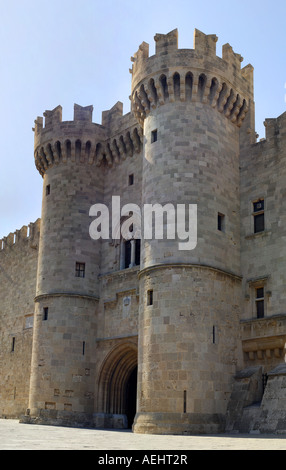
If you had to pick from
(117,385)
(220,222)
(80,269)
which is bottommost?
(117,385)

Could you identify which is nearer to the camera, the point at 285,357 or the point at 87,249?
the point at 285,357

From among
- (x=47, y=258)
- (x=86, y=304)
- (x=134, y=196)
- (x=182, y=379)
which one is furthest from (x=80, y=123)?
(x=182, y=379)

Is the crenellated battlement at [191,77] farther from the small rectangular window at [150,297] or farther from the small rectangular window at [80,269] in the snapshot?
the small rectangular window at [150,297]

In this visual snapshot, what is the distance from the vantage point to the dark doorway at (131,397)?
22922mm

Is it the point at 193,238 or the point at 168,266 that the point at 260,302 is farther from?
the point at 168,266

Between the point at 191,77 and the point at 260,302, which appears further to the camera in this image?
the point at 191,77

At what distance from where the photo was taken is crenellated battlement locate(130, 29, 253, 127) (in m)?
19.9

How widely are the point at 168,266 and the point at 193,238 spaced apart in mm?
1185

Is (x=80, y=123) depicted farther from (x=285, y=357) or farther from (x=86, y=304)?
(x=285, y=357)

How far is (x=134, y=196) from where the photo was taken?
76.0 feet

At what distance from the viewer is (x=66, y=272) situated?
76.4 ft

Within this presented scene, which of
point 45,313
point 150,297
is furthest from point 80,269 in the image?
point 150,297

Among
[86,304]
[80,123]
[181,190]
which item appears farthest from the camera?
[80,123]
